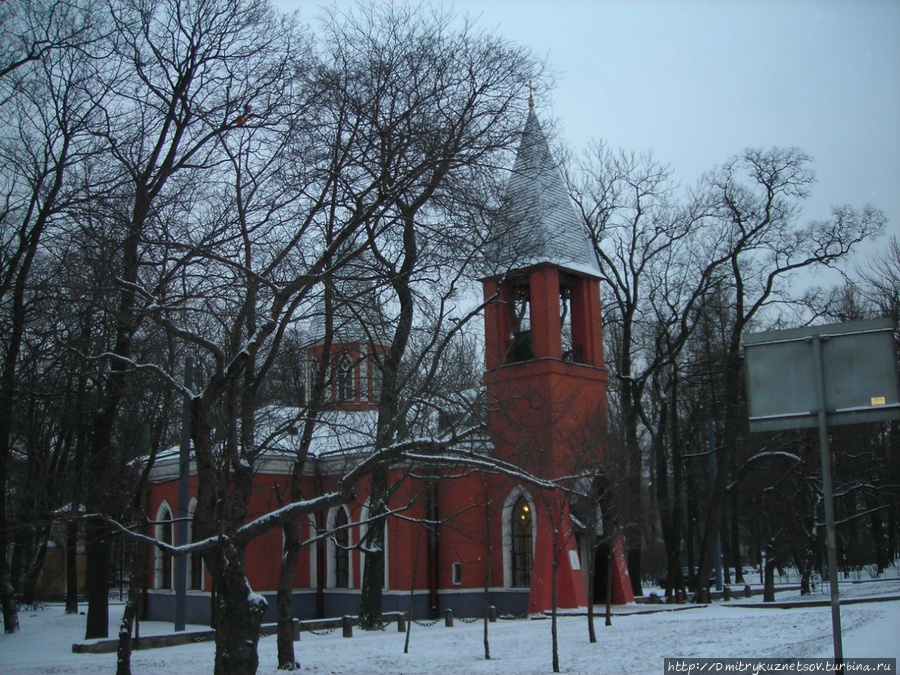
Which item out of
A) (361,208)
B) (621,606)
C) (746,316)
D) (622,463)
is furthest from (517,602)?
(361,208)

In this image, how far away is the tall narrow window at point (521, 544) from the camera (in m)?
29.2

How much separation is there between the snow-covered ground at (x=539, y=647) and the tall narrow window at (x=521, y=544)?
15.6 feet

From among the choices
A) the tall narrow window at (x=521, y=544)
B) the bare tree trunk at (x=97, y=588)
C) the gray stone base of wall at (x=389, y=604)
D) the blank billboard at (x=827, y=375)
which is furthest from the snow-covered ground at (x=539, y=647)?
the blank billboard at (x=827, y=375)

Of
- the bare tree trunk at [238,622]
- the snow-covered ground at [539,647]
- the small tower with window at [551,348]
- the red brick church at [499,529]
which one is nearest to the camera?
the bare tree trunk at [238,622]

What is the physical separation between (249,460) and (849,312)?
91.8 feet

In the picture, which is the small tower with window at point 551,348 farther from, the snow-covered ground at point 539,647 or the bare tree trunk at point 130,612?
the bare tree trunk at point 130,612

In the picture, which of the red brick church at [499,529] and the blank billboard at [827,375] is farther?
the red brick church at [499,529]

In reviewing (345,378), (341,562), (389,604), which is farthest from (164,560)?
(345,378)

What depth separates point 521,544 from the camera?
2955 cm

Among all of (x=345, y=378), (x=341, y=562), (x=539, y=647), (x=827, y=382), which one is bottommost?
(x=539, y=647)

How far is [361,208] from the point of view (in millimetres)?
11562

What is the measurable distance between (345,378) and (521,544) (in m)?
17.0

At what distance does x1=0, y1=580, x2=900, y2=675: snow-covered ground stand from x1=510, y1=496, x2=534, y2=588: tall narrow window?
476cm

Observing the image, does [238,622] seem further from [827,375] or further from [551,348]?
[551,348]
